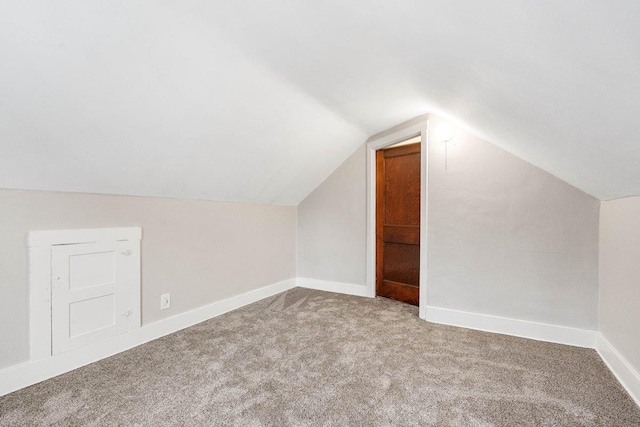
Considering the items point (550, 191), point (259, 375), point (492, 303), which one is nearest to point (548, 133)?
point (550, 191)

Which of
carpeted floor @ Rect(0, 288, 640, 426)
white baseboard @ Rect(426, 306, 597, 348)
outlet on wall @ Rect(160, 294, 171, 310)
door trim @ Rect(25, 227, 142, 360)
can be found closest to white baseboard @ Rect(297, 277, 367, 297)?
white baseboard @ Rect(426, 306, 597, 348)

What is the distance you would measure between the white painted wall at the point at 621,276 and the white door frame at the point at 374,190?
1.21 meters

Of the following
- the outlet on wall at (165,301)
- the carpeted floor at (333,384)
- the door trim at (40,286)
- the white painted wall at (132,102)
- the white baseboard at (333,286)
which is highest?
the white painted wall at (132,102)

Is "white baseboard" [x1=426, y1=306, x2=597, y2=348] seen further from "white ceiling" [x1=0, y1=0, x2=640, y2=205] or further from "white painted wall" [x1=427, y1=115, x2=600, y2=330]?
"white ceiling" [x1=0, y1=0, x2=640, y2=205]

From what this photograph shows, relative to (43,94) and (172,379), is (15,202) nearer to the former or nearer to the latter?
(43,94)

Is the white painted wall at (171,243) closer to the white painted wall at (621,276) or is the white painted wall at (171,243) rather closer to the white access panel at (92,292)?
the white access panel at (92,292)

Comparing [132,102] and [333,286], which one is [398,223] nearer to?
[333,286]

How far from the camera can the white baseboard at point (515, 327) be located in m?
2.24

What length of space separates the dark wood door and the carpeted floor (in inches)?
31.9

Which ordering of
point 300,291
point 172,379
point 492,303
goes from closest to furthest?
point 172,379, point 492,303, point 300,291

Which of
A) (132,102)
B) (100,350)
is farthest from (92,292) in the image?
(132,102)

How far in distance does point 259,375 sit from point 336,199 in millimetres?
2335

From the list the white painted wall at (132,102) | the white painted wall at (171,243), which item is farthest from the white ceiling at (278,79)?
the white painted wall at (171,243)

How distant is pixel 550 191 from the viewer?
2.34 m
